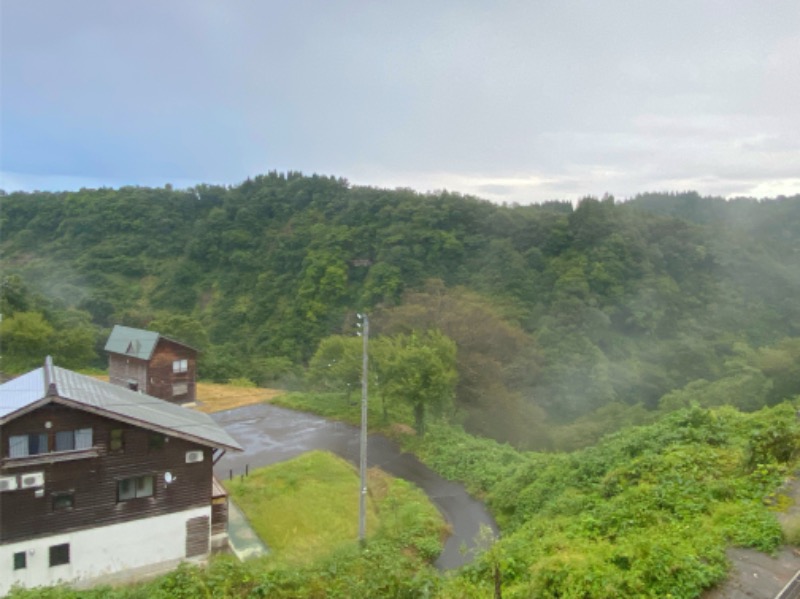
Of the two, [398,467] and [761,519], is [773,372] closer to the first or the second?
[398,467]

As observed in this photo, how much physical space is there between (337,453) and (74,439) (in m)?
9.97

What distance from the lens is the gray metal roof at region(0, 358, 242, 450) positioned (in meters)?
10.5

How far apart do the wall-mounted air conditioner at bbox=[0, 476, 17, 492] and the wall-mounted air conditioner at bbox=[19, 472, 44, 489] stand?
0.09 meters

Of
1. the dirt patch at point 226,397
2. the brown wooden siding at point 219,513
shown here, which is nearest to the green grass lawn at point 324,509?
the brown wooden siding at point 219,513

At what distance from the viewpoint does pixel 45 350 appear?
1313 inches

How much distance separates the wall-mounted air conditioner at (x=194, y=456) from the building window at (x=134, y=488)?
2.62 ft

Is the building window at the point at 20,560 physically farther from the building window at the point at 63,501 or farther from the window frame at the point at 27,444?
the window frame at the point at 27,444

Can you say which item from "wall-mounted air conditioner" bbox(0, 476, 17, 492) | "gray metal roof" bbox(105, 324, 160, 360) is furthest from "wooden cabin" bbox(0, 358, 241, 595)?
"gray metal roof" bbox(105, 324, 160, 360)

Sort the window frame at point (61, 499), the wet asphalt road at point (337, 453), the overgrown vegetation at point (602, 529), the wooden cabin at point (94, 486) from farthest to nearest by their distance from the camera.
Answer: the wet asphalt road at point (337, 453) → the window frame at point (61, 499) → the wooden cabin at point (94, 486) → the overgrown vegetation at point (602, 529)

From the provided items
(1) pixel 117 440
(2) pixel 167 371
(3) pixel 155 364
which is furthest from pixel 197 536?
(2) pixel 167 371

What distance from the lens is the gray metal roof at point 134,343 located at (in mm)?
25062

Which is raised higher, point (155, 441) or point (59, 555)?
point (155, 441)

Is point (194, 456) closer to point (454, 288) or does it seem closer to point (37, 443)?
point (37, 443)

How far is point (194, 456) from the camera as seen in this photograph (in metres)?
12.0
